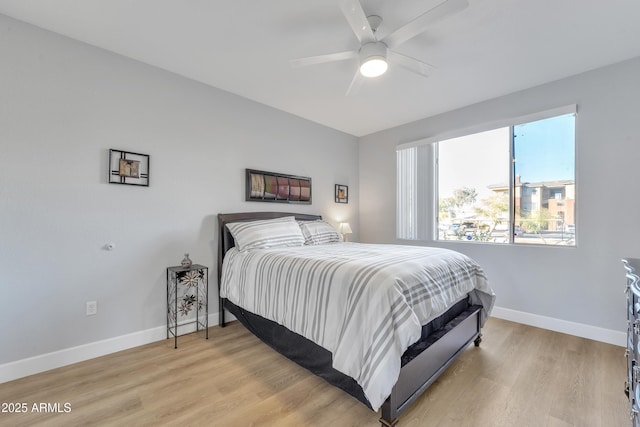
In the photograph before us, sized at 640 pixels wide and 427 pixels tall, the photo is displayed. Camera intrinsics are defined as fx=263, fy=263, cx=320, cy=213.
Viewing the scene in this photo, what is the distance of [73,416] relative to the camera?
1.54 meters

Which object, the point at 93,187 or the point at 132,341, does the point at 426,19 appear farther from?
the point at 132,341

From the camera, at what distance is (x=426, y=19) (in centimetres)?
159

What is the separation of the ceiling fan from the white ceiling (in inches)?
6.9

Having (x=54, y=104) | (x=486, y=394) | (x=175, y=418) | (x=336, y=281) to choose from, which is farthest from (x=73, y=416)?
(x=486, y=394)

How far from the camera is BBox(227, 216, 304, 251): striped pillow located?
266 cm

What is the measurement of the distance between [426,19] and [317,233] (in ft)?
7.71

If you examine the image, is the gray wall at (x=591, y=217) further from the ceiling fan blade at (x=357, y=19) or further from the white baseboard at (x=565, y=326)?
the ceiling fan blade at (x=357, y=19)

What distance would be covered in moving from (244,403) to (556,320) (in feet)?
10.2

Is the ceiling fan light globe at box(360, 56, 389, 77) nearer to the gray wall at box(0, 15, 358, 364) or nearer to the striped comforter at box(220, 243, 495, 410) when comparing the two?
the striped comforter at box(220, 243, 495, 410)

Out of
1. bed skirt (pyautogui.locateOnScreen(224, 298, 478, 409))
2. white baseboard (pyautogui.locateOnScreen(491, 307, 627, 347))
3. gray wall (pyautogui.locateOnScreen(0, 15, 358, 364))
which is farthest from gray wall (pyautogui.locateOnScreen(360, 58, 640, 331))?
gray wall (pyautogui.locateOnScreen(0, 15, 358, 364))

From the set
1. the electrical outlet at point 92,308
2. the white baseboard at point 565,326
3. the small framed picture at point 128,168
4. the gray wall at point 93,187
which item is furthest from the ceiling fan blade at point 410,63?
the electrical outlet at point 92,308

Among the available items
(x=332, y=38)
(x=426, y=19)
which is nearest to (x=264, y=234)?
(x=332, y=38)

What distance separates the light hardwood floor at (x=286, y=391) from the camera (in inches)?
59.7

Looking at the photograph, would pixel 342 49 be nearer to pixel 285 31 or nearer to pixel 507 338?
pixel 285 31
